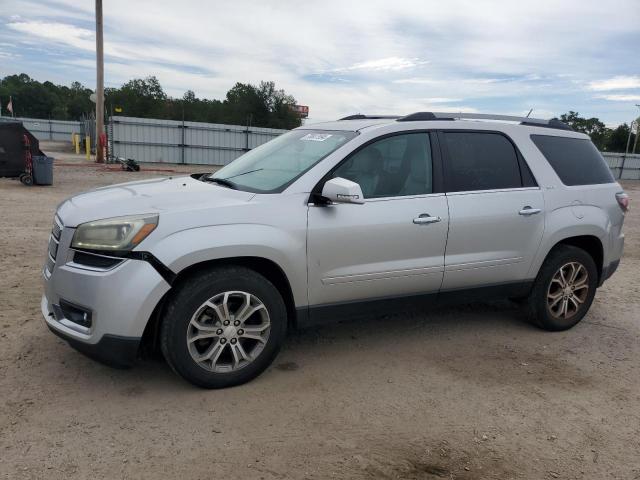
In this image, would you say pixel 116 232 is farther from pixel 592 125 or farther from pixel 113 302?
pixel 592 125

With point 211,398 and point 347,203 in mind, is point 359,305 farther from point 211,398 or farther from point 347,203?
point 211,398

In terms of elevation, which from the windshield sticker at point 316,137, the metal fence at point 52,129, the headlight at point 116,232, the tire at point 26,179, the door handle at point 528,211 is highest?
the metal fence at point 52,129

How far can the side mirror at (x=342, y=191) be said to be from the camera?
335cm

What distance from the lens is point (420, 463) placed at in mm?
2781

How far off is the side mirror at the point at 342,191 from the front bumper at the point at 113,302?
117cm

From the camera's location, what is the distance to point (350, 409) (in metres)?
3.28

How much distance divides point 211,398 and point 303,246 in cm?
113

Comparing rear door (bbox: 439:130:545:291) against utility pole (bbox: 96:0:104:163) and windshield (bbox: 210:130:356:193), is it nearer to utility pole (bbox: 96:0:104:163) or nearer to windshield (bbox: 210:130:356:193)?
windshield (bbox: 210:130:356:193)

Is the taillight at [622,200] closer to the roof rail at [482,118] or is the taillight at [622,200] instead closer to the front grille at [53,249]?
the roof rail at [482,118]

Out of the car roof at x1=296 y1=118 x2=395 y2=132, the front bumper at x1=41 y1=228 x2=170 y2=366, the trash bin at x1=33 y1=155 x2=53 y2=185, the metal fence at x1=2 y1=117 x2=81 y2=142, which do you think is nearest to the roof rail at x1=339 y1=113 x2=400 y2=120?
the car roof at x1=296 y1=118 x2=395 y2=132

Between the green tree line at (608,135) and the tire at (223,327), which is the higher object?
the green tree line at (608,135)

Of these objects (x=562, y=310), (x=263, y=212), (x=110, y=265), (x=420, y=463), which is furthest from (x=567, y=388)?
(x=110, y=265)

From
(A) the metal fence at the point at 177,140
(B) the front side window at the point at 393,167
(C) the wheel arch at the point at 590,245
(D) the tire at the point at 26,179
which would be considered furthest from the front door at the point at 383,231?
(A) the metal fence at the point at 177,140

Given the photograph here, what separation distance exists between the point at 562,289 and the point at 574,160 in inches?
46.7
